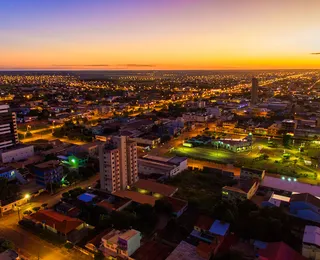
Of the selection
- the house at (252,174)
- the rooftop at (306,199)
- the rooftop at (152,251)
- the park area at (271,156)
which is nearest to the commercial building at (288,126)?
the park area at (271,156)

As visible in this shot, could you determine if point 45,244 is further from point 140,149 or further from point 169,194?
point 140,149

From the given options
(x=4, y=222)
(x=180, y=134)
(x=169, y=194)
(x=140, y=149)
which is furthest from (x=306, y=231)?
(x=180, y=134)

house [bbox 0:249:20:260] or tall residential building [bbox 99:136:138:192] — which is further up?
tall residential building [bbox 99:136:138:192]

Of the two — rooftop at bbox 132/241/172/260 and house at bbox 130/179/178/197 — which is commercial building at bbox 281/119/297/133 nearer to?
house at bbox 130/179/178/197

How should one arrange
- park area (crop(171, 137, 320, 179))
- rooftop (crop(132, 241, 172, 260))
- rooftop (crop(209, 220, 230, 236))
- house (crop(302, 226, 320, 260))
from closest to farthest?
house (crop(302, 226, 320, 260)) < rooftop (crop(132, 241, 172, 260)) < rooftop (crop(209, 220, 230, 236)) < park area (crop(171, 137, 320, 179))

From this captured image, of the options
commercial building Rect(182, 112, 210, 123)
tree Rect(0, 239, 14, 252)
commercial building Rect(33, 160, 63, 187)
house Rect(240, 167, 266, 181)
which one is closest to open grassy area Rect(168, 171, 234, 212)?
house Rect(240, 167, 266, 181)

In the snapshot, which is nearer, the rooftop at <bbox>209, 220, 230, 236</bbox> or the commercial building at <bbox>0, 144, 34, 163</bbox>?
the rooftop at <bbox>209, 220, 230, 236</bbox>

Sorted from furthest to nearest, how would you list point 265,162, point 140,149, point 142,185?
1. point 140,149
2. point 265,162
3. point 142,185
